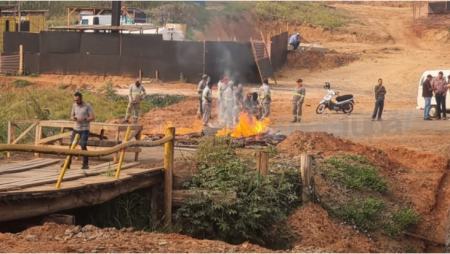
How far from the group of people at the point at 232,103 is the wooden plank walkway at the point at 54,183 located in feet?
31.5

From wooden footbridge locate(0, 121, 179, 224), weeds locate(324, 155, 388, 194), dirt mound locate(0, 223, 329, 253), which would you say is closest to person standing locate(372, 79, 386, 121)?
weeds locate(324, 155, 388, 194)

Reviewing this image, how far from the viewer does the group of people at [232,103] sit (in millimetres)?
25812

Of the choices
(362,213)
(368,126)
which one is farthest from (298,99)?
(362,213)

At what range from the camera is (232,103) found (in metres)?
26.7

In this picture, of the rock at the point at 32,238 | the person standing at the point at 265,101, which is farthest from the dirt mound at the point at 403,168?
the rock at the point at 32,238

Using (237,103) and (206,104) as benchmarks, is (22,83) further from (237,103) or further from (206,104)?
(206,104)

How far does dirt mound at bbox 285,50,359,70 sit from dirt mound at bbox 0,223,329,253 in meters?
34.7

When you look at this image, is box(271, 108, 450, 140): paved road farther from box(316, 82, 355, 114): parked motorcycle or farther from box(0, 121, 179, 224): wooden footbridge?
box(0, 121, 179, 224): wooden footbridge

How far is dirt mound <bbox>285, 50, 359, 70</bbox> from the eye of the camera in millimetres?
46094

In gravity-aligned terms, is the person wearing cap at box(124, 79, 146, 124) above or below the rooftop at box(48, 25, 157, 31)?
below

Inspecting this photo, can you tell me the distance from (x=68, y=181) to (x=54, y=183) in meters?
0.44

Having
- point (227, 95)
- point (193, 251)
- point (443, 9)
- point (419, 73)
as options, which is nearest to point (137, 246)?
point (193, 251)

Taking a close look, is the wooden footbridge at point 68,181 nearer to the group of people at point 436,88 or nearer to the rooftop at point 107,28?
the group of people at point 436,88

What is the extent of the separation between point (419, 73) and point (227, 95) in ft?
59.2
